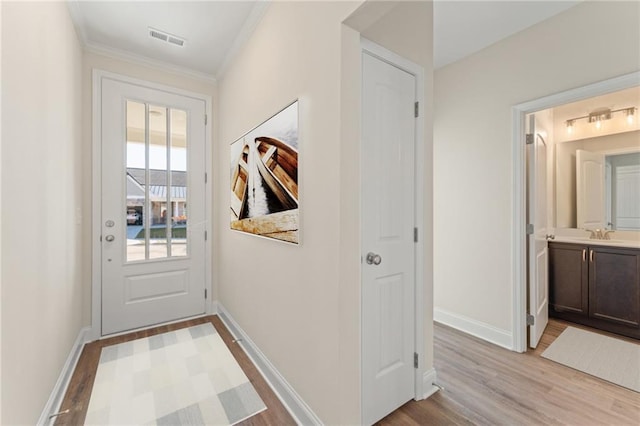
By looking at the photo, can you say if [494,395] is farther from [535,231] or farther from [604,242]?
[604,242]

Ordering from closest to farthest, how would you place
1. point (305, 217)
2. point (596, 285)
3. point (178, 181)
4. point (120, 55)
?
point (305, 217) < point (120, 55) < point (596, 285) < point (178, 181)

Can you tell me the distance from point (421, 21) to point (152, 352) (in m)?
3.28

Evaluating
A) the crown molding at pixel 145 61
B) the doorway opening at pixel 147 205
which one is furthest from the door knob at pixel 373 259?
the crown molding at pixel 145 61

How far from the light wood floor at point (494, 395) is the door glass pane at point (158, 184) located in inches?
41.9

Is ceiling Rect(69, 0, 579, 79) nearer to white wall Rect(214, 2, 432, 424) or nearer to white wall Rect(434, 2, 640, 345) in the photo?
white wall Rect(434, 2, 640, 345)

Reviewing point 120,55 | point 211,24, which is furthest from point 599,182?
point 120,55

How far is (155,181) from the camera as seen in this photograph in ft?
9.57

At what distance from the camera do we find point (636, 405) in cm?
175

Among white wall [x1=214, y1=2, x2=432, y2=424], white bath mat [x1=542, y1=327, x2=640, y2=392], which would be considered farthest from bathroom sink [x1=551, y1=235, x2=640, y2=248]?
white wall [x1=214, y1=2, x2=432, y2=424]

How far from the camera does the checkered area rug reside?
1669 millimetres

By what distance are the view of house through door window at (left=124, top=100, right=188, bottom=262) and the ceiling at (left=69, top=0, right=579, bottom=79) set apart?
56 cm

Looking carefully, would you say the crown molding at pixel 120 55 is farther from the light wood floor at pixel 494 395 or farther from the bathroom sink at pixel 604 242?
the bathroom sink at pixel 604 242

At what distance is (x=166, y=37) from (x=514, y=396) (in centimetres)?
391

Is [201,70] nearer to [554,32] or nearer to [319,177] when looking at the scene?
[319,177]
